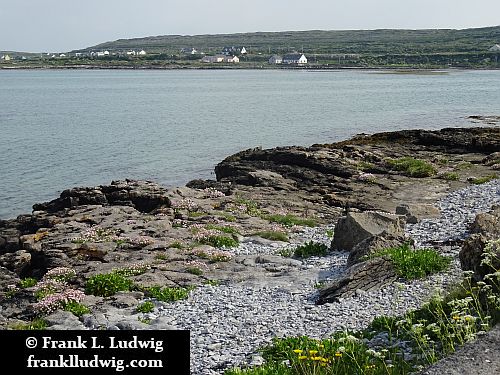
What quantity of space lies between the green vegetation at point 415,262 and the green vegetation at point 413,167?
20.4m

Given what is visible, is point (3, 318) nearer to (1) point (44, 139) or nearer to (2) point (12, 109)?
(1) point (44, 139)

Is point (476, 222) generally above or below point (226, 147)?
above

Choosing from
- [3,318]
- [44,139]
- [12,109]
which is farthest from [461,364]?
[12,109]

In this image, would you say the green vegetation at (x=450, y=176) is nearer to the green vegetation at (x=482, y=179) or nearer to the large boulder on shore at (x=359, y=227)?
the green vegetation at (x=482, y=179)

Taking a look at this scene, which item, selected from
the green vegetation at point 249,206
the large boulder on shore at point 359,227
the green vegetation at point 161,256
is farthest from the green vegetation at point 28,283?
the green vegetation at point 249,206

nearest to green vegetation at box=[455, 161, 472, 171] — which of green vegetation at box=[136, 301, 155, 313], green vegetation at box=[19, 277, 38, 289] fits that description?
green vegetation at box=[19, 277, 38, 289]

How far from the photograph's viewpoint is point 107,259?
20125mm

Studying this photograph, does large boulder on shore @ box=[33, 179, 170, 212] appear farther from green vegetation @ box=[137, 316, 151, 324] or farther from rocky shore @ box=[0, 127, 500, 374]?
green vegetation @ box=[137, 316, 151, 324]

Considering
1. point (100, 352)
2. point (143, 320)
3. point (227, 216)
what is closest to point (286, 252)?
point (227, 216)

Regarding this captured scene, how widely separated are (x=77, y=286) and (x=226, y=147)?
133 feet

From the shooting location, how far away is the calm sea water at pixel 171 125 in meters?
46.4

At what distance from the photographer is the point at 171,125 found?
249 ft

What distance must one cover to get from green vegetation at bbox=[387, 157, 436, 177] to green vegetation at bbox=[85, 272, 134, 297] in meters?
22.2

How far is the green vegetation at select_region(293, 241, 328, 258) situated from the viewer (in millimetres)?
20195
